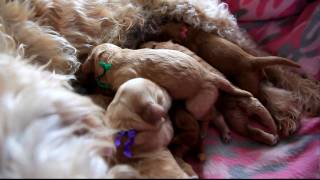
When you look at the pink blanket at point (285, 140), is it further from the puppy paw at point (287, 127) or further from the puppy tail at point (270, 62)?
the puppy tail at point (270, 62)

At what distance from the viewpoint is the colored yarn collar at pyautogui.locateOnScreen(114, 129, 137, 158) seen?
0.96 m

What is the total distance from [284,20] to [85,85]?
722 mm

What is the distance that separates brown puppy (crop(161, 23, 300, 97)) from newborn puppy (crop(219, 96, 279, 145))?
0.12 meters

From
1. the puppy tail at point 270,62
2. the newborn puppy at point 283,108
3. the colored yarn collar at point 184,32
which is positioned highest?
the puppy tail at point 270,62

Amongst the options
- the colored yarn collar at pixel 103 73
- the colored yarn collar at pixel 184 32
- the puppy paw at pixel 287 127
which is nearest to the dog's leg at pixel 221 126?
the puppy paw at pixel 287 127

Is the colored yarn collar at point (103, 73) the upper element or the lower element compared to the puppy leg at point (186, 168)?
upper

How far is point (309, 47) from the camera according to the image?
1529mm

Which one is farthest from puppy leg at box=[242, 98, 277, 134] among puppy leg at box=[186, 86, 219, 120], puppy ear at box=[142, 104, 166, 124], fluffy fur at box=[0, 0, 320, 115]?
puppy ear at box=[142, 104, 166, 124]

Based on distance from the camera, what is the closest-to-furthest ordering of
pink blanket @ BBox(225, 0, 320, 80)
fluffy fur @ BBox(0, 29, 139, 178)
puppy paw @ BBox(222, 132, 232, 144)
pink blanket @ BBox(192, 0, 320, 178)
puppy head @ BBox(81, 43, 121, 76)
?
fluffy fur @ BBox(0, 29, 139, 178) → pink blanket @ BBox(192, 0, 320, 178) → puppy paw @ BBox(222, 132, 232, 144) → puppy head @ BBox(81, 43, 121, 76) → pink blanket @ BBox(225, 0, 320, 80)

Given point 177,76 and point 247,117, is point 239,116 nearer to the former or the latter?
point 247,117

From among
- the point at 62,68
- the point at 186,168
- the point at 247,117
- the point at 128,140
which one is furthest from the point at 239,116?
the point at 62,68

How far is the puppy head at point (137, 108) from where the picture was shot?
98 cm

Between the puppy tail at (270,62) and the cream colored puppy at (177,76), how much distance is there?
4.9 inches

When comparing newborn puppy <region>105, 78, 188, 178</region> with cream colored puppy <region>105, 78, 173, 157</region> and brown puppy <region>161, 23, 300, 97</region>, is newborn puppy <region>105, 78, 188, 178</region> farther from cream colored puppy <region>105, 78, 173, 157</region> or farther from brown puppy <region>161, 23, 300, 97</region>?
brown puppy <region>161, 23, 300, 97</region>
